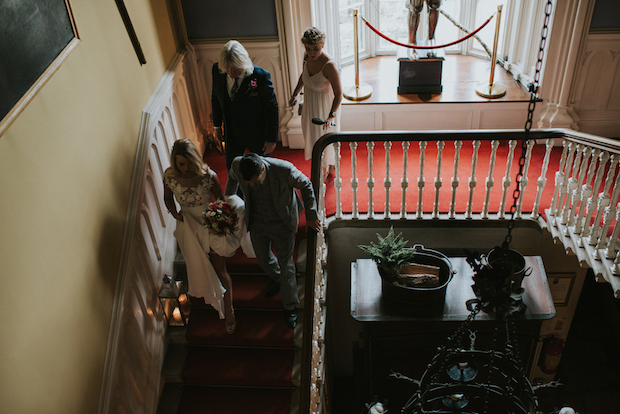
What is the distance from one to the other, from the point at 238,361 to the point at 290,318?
645 mm

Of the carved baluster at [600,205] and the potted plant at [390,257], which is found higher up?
the carved baluster at [600,205]

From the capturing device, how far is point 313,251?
3861mm

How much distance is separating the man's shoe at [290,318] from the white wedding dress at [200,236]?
73cm

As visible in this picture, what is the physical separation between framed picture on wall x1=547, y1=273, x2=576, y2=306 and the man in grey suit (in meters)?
3.10

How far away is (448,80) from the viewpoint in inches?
267

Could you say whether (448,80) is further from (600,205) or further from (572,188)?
(600,205)

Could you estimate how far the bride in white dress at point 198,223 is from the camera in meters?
3.65

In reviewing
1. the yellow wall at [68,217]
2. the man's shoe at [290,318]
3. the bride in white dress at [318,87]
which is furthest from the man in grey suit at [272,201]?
the bride in white dress at [318,87]

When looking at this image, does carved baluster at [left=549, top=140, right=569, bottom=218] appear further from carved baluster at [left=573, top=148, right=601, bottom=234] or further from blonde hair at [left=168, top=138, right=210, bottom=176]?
blonde hair at [left=168, top=138, right=210, bottom=176]

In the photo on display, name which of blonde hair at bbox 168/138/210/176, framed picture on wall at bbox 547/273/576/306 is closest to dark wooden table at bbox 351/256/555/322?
framed picture on wall at bbox 547/273/576/306

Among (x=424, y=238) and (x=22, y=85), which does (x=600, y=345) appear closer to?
(x=424, y=238)

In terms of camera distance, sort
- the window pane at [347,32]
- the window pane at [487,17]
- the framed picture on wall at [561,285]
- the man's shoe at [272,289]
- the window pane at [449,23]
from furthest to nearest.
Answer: the window pane at [449,23] → the window pane at [347,32] → the window pane at [487,17] → the framed picture on wall at [561,285] → the man's shoe at [272,289]

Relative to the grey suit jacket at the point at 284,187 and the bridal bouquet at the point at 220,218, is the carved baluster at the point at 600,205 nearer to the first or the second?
the grey suit jacket at the point at 284,187

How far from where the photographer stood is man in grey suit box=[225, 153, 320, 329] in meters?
3.48
